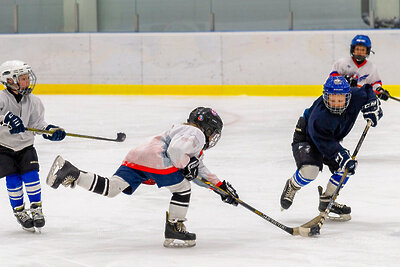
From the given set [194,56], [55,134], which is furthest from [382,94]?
[194,56]

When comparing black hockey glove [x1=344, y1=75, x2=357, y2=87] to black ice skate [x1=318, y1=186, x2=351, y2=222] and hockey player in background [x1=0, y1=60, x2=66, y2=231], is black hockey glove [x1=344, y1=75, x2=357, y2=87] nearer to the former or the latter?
black ice skate [x1=318, y1=186, x2=351, y2=222]

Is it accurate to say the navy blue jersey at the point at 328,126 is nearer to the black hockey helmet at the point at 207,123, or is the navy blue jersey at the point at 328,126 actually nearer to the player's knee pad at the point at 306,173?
the player's knee pad at the point at 306,173

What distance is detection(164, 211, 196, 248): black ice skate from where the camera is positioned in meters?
3.15

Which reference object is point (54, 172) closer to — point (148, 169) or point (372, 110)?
point (148, 169)

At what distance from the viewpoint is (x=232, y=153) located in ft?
19.1

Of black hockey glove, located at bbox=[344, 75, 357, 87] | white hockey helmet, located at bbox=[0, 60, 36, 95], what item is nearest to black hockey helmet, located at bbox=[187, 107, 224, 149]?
white hockey helmet, located at bbox=[0, 60, 36, 95]

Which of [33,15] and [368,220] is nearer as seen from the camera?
[368,220]

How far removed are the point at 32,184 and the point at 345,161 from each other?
1.42 metres

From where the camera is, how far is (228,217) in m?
3.75

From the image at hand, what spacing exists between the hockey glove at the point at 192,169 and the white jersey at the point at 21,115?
860mm

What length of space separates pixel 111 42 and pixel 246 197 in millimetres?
6829

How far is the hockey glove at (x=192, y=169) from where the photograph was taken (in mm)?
3004

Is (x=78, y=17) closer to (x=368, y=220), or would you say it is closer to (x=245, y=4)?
(x=245, y=4)

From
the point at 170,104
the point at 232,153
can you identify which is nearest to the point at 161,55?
the point at 170,104
